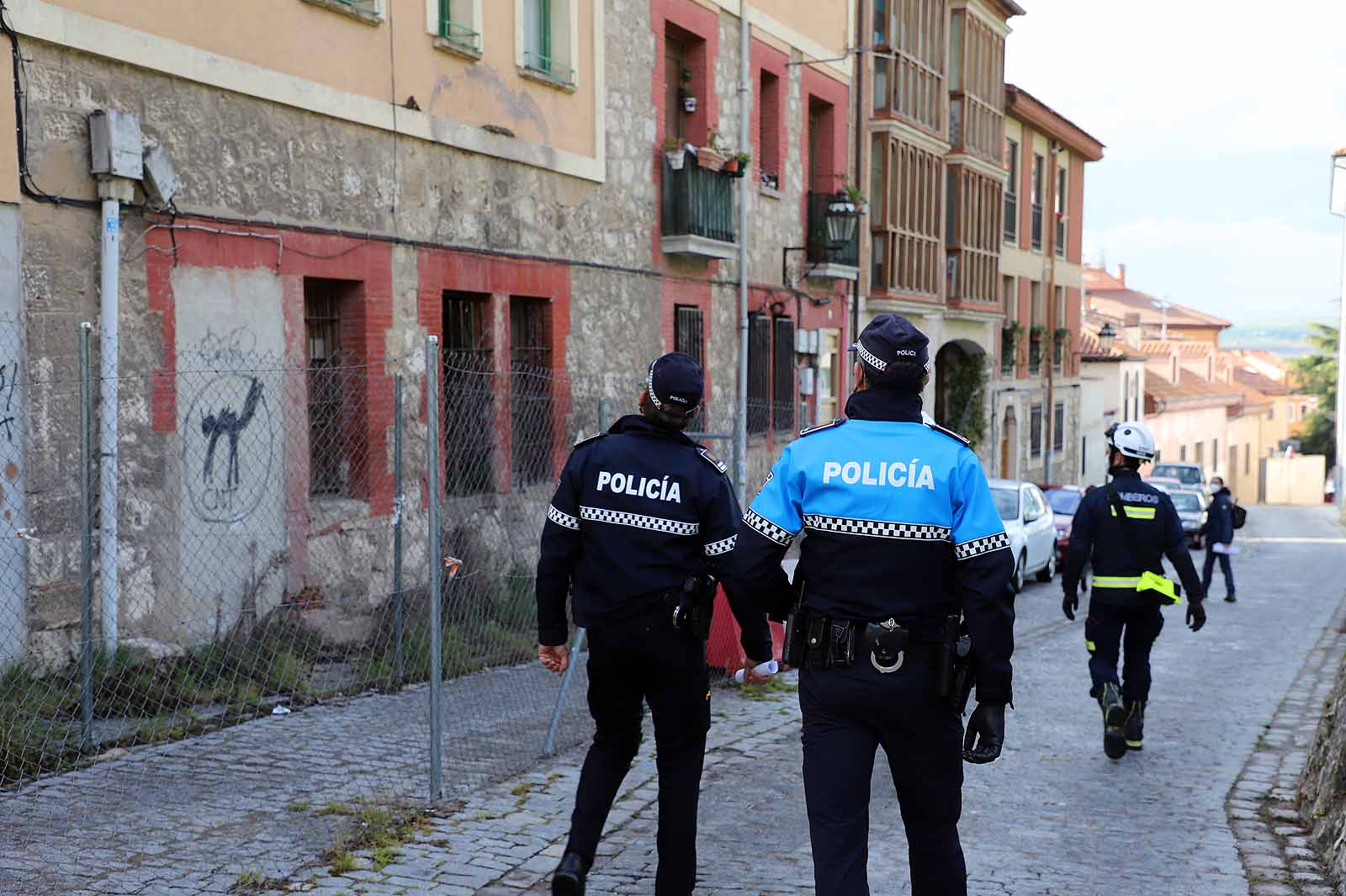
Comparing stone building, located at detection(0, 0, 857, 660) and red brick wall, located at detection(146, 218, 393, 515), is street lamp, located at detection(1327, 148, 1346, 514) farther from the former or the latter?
red brick wall, located at detection(146, 218, 393, 515)

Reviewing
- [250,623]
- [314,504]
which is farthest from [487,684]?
[314,504]

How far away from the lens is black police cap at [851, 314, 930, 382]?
4.41 m

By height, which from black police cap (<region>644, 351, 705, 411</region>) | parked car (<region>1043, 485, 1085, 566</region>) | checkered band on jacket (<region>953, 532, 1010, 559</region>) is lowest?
parked car (<region>1043, 485, 1085, 566</region>)

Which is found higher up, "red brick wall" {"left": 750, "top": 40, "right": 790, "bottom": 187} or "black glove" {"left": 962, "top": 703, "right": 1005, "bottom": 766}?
"red brick wall" {"left": 750, "top": 40, "right": 790, "bottom": 187}

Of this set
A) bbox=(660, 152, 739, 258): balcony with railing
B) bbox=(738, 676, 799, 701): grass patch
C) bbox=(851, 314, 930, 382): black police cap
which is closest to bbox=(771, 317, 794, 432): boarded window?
bbox=(660, 152, 739, 258): balcony with railing

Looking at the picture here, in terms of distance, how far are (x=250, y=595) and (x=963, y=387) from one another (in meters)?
23.1

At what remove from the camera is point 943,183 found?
88.6 ft

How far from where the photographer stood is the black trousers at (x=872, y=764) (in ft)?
13.6

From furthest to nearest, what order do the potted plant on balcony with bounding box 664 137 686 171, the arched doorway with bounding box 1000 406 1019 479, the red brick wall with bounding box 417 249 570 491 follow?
the arched doorway with bounding box 1000 406 1019 479
the potted plant on balcony with bounding box 664 137 686 171
the red brick wall with bounding box 417 249 570 491

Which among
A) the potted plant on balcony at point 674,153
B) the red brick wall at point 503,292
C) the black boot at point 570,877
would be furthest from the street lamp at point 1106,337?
the black boot at point 570,877

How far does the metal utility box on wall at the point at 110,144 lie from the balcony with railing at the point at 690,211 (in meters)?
8.21

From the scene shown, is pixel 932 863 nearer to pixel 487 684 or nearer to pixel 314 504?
pixel 487 684

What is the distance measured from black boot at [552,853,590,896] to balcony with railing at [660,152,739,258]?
11.8 meters

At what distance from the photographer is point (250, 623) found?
9.29 metres
